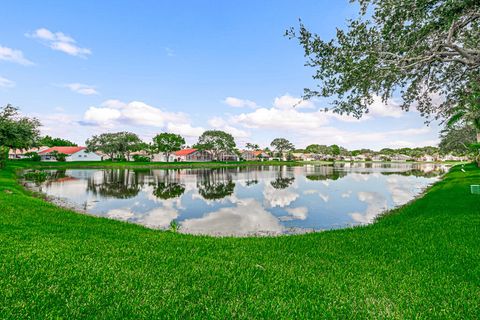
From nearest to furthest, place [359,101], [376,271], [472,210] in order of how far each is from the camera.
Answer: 1. [376,271]
2. [472,210]
3. [359,101]

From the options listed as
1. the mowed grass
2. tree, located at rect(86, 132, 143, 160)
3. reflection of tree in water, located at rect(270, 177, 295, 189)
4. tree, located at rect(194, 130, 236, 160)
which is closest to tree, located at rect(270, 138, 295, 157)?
tree, located at rect(194, 130, 236, 160)

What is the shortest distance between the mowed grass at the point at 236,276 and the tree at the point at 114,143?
338ft

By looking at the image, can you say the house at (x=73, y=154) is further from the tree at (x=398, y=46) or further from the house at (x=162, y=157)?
the tree at (x=398, y=46)

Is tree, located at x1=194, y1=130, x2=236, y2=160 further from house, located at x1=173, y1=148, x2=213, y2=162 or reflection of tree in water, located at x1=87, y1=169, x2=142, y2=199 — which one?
reflection of tree in water, located at x1=87, y1=169, x2=142, y2=199

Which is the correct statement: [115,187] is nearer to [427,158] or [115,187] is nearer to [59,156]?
[59,156]

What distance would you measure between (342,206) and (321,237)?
13321 millimetres

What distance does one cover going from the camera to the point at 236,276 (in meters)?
5.65

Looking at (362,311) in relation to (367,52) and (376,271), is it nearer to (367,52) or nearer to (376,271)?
(376,271)

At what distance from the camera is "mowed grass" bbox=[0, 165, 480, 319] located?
4281mm

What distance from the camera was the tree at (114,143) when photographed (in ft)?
340

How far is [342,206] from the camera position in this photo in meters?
22.0

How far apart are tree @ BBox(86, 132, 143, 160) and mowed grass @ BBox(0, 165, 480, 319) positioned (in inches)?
4058

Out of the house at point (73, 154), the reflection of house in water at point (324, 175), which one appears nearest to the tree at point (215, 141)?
the house at point (73, 154)

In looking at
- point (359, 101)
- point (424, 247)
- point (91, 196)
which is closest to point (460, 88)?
point (359, 101)
